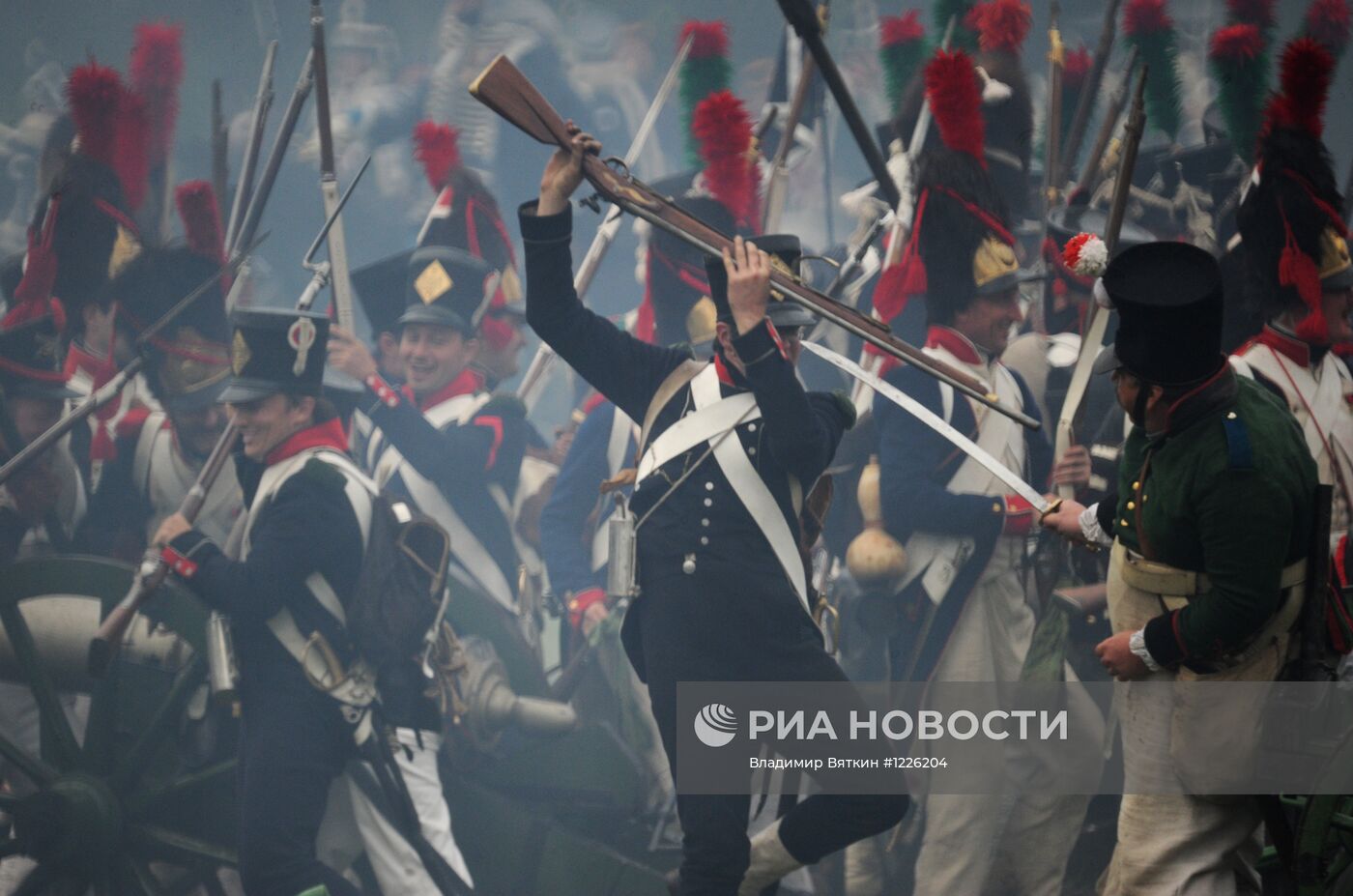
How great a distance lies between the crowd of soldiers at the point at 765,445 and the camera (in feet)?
12.2

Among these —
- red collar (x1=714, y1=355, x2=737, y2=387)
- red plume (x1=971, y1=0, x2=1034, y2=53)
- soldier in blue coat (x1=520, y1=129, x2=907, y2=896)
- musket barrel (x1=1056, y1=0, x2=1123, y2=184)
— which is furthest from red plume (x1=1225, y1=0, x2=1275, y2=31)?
red collar (x1=714, y1=355, x2=737, y2=387)

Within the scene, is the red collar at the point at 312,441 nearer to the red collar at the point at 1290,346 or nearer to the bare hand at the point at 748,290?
the bare hand at the point at 748,290

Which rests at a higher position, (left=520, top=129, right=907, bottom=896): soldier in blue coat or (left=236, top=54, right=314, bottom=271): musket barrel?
(left=236, top=54, right=314, bottom=271): musket barrel

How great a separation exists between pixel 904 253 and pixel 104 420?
3.98 meters

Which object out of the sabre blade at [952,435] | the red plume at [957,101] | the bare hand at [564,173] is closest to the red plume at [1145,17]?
the red plume at [957,101]

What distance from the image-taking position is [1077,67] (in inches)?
309

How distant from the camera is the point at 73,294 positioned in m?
7.51

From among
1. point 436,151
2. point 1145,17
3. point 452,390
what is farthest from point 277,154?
point 1145,17

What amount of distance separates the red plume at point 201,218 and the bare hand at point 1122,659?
5059mm

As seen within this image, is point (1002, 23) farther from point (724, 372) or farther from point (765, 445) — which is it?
point (765, 445)

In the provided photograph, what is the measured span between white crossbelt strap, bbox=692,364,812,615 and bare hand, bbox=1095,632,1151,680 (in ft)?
3.52

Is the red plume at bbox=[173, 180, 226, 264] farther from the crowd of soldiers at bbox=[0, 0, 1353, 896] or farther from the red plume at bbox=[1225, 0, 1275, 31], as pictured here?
the red plume at bbox=[1225, 0, 1275, 31]

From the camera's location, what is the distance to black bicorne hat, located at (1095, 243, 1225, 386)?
355 cm

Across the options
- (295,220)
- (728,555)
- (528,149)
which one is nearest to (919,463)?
(728,555)
